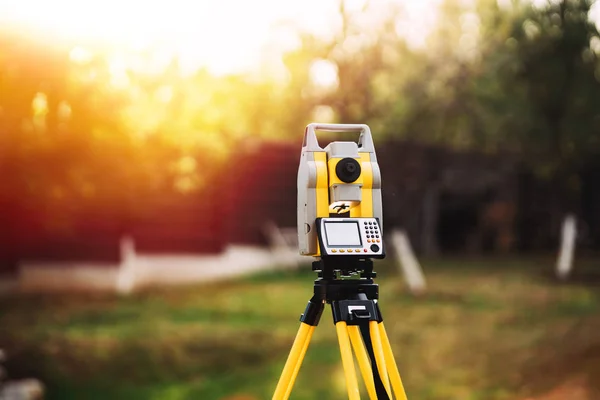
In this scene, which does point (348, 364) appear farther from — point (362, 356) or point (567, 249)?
point (567, 249)

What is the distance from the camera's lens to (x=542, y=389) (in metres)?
5.04

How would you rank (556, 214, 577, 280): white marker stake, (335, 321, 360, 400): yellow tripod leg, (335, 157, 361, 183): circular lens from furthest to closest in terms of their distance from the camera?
(556, 214, 577, 280): white marker stake, (335, 157, 361, 183): circular lens, (335, 321, 360, 400): yellow tripod leg

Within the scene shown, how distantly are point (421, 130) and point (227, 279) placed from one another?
10.6 feet

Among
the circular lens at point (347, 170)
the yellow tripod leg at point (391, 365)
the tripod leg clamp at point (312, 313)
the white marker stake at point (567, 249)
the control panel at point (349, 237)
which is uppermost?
the circular lens at point (347, 170)

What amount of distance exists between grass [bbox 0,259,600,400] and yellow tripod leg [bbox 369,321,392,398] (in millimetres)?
2793

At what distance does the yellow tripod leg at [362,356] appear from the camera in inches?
85.3

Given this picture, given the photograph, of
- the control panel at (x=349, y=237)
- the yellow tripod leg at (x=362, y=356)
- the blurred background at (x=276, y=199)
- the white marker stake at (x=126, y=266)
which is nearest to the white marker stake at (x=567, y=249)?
the blurred background at (x=276, y=199)

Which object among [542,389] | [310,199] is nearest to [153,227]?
[542,389]

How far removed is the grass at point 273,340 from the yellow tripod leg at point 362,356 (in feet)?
8.98

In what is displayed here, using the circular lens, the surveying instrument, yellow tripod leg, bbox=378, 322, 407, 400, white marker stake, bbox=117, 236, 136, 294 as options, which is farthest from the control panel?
white marker stake, bbox=117, 236, 136, 294

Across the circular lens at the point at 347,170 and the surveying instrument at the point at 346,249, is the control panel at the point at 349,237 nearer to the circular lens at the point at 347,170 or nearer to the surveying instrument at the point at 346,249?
the surveying instrument at the point at 346,249

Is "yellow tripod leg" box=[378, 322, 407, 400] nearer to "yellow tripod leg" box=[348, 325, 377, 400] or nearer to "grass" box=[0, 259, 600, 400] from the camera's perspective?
"yellow tripod leg" box=[348, 325, 377, 400]

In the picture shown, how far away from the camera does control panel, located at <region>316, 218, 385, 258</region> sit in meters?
2.09

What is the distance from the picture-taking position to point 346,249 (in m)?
2.10
